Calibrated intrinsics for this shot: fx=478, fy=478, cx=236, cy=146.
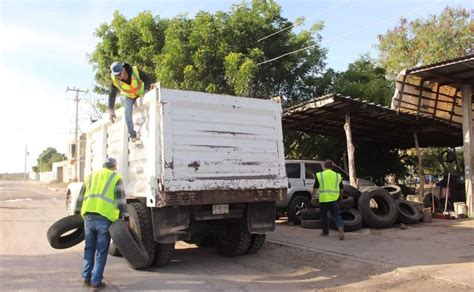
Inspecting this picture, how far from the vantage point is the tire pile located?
11.4 m

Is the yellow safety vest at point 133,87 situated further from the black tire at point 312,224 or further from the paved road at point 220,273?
the black tire at point 312,224

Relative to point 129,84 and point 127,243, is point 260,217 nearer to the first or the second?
point 127,243

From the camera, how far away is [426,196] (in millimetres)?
15758

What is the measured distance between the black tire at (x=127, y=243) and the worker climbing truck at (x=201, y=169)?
13 centimetres

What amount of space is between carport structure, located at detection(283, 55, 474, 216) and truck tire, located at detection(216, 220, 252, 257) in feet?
17.2

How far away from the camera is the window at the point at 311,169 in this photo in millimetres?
13750

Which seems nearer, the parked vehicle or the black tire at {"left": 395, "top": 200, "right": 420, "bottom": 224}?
the black tire at {"left": 395, "top": 200, "right": 420, "bottom": 224}

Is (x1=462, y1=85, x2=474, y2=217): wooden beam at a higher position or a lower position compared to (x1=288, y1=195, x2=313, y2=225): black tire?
higher

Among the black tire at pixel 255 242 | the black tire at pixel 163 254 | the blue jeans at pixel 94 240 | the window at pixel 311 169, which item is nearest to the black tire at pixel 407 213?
the window at pixel 311 169

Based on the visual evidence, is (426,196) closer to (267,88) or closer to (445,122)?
(445,122)

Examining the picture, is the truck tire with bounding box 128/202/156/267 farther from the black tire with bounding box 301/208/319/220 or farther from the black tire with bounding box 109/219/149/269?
the black tire with bounding box 301/208/319/220

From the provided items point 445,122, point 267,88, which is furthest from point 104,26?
point 445,122

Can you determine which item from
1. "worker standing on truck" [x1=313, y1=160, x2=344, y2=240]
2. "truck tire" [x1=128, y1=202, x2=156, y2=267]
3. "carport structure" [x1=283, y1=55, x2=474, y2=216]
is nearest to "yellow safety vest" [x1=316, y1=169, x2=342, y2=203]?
"worker standing on truck" [x1=313, y1=160, x2=344, y2=240]

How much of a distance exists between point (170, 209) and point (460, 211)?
31.3ft
